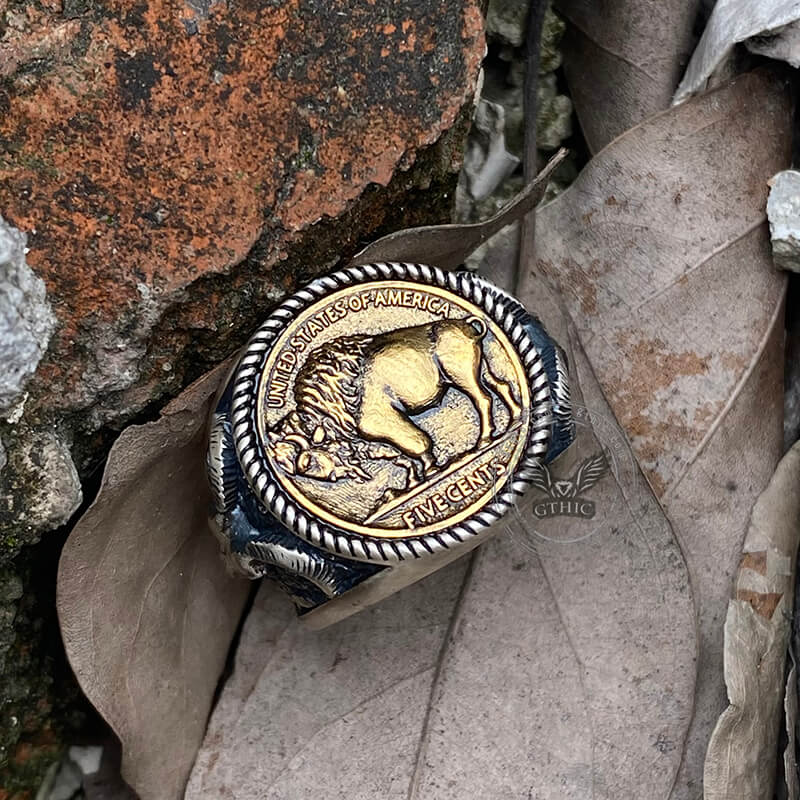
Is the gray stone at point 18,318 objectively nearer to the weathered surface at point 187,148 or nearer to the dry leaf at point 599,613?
the weathered surface at point 187,148

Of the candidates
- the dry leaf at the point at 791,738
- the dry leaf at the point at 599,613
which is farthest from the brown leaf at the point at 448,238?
the dry leaf at the point at 791,738

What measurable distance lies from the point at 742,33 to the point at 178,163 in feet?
2.32

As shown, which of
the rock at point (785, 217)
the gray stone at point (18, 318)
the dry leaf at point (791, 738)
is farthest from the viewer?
the rock at point (785, 217)

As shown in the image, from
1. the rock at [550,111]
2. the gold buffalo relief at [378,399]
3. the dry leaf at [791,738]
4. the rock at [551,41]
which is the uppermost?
the rock at [551,41]

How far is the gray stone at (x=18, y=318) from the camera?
3.44ft

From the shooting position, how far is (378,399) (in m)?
1.18

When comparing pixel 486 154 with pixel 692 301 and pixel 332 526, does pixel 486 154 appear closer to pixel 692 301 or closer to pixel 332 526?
pixel 692 301

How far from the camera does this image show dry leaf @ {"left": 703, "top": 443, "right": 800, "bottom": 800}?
4.07 feet

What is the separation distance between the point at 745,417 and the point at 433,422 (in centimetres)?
44

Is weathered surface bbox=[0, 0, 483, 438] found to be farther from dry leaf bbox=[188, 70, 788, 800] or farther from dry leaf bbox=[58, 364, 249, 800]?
dry leaf bbox=[188, 70, 788, 800]

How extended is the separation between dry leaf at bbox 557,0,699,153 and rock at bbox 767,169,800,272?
19 cm

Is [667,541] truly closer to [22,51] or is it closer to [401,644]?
[401,644]

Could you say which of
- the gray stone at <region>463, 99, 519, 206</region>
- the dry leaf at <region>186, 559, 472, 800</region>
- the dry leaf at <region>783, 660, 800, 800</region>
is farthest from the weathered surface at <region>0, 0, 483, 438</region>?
the dry leaf at <region>783, 660, 800, 800</region>

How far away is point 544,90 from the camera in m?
1.53
